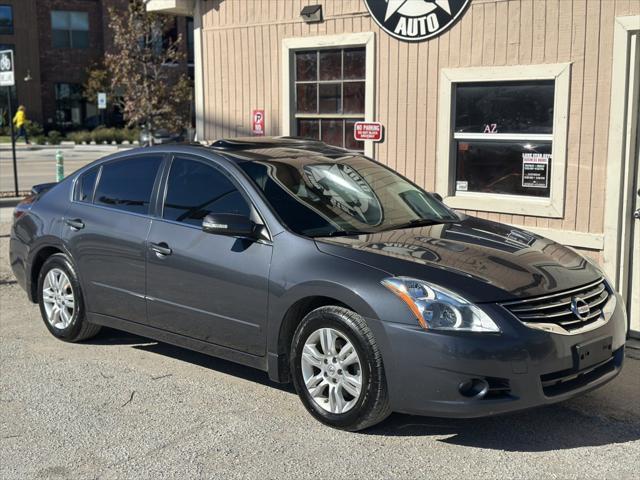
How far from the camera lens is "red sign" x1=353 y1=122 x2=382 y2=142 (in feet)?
27.7

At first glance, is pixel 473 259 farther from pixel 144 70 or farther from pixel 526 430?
pixel 144 70

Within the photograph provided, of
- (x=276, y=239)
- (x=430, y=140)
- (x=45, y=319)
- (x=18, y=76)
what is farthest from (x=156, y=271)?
(x=18, y=76)

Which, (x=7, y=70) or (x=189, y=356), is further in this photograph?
(x=7, y=70)

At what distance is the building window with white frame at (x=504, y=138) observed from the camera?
714cm

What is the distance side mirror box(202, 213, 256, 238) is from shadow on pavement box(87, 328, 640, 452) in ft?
4.61

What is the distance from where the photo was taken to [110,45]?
42.0 meters

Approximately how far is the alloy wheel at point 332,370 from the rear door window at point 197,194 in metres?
1.03

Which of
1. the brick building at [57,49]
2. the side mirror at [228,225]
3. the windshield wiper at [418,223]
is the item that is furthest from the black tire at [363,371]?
the brick building at [57,49]

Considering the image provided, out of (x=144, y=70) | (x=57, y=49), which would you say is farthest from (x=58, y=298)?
(x=57, y=49)

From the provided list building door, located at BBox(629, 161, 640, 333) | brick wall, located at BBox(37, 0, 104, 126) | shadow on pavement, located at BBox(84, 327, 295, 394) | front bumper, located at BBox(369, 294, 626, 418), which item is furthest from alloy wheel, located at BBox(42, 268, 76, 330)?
brick wall, located at BBox(37, 0, 104, 126)

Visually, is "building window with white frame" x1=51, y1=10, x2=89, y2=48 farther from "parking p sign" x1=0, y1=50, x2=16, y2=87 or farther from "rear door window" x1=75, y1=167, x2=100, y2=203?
"rear door window" x1=75, y1=167, x2=100, y2=203

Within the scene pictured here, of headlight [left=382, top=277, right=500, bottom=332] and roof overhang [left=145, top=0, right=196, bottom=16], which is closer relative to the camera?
headlight [left=382, top=277, right=500, bottom=332]

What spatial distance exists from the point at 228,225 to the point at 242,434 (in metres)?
1.24

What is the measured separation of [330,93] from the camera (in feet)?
29.5
